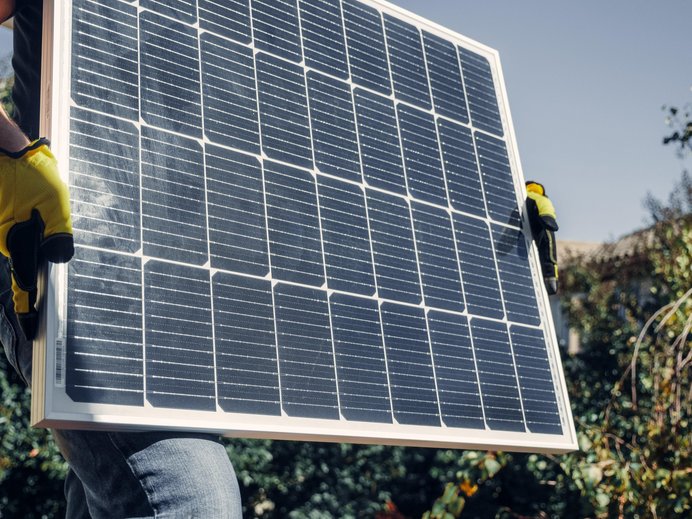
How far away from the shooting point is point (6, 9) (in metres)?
3.35

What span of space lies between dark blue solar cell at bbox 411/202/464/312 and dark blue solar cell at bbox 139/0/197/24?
52.6 inches

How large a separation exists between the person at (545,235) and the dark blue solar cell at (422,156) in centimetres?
57

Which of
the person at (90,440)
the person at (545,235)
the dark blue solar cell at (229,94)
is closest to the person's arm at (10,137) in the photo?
the person at (90,440)

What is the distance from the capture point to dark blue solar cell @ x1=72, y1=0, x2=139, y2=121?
3.14 m

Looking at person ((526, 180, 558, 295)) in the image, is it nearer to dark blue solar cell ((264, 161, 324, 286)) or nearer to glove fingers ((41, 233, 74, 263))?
dark blue solar cell ((264, 161, 324, 286))

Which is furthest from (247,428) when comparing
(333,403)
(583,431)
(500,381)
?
(583,431)

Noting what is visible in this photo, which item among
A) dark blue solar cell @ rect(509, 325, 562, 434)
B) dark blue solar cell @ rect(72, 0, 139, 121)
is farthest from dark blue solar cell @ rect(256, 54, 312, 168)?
dark blue solar cell @ rect(509, 325, 562, 434)

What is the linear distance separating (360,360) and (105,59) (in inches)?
58.9

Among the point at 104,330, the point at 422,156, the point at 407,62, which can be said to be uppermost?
the point at 407,62

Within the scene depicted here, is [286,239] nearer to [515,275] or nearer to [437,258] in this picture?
[437,258]

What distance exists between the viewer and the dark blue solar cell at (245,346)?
3.02 meters

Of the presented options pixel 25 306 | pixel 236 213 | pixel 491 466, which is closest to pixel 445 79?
pixel 236 213

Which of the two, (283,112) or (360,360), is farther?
(283,112)

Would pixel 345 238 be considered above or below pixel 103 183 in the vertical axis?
above
